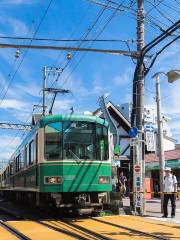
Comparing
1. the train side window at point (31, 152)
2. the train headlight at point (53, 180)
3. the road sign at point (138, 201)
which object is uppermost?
the train side window at point (31, 152)

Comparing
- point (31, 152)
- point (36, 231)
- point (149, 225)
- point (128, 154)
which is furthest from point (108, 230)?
point (128, 154)

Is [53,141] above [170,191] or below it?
above

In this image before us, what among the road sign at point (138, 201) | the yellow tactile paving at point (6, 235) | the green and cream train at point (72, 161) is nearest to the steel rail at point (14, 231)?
the yellow tactile paving at point (6, 235)

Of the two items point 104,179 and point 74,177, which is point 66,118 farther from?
point 104,179

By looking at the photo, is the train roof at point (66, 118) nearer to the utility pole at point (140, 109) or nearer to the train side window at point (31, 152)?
the train side window at point (31, 152)

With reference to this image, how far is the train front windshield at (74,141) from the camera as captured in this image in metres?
15.6

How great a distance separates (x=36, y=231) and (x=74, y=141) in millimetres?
3816

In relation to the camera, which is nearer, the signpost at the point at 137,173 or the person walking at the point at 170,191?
the person walking at the point at 170,191

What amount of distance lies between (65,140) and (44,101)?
22.9 m

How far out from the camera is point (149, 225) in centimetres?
1384

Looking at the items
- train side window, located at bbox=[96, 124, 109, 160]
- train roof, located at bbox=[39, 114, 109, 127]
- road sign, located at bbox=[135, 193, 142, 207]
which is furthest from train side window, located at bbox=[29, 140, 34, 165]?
road sign, located at bbox=[135, 193, 142, 207]

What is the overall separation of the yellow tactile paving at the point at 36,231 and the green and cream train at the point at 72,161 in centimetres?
136

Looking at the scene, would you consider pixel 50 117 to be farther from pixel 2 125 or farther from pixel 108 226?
pixel 2 125

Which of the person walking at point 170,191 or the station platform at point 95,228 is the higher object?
the person walking at point 170,191
